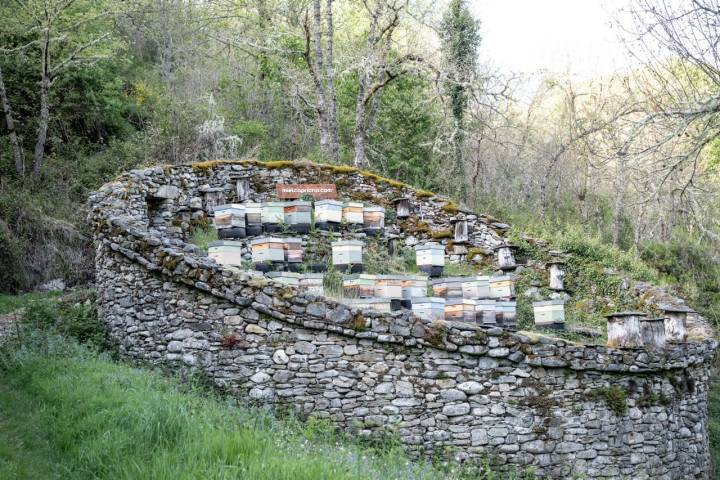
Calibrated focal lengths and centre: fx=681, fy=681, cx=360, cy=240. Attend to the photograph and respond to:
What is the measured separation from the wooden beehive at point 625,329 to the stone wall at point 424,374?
28cm

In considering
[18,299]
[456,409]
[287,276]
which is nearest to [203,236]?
[287,276]

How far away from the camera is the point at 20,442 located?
21.0ft

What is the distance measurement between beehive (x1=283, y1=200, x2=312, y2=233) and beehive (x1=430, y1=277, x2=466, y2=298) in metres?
2.81

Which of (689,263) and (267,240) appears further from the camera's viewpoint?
(689,263)

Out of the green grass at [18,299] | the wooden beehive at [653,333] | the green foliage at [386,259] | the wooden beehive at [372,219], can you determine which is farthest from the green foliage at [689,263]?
the green grass at [18,299]

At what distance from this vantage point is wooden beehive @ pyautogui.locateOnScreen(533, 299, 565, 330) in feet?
39.8

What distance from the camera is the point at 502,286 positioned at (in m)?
12.8

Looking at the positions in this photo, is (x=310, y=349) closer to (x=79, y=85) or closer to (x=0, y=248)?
(x=0, y=248)

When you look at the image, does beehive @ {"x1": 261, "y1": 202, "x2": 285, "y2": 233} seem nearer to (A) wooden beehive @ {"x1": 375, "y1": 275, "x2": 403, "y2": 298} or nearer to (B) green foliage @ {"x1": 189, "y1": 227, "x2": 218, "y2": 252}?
(B) green foliage @ {"x1": 189, "y1": 227, "x2": 218, "y2": 252}

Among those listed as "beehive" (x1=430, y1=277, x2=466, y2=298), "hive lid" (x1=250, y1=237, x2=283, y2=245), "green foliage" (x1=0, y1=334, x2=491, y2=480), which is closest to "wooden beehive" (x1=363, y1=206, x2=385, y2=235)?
"beehive" (x1=430, y1=277, x2=466, y2=298)

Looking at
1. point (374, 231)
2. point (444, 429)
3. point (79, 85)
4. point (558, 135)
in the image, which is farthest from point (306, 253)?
point (558, 135)

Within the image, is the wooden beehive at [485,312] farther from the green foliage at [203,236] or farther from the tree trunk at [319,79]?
the tree trunk at [319,79]

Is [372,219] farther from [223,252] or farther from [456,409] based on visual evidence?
[456,409]

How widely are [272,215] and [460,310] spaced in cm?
428
